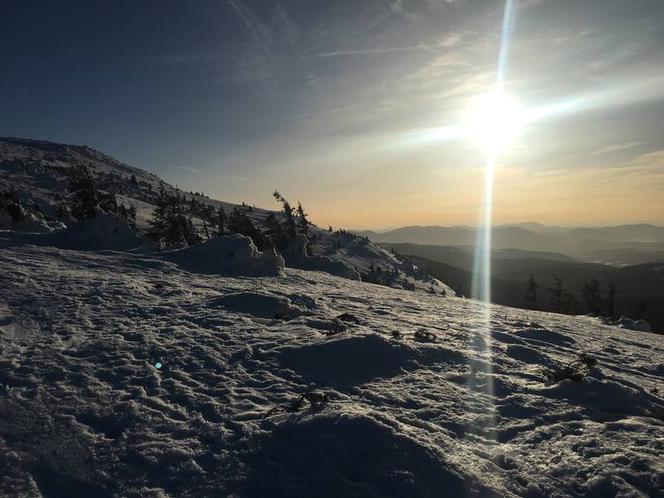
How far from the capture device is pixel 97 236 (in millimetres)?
28172

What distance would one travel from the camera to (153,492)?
5.44m

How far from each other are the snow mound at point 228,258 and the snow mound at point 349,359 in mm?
14546

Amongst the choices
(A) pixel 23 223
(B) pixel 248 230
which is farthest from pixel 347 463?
(B) pixel 248 230

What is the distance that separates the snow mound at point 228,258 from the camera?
24938 millimetres

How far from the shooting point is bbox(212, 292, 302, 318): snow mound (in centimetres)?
1523

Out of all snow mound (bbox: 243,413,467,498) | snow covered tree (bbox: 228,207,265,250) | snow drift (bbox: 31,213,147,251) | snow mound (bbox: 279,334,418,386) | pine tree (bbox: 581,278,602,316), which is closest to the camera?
snow mound (bbox: 243,413,467,498)

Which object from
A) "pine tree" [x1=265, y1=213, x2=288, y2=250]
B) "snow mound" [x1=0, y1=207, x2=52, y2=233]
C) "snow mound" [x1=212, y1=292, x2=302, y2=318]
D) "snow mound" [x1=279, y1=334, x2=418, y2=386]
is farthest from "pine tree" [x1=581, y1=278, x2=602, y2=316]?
"snow mound" [x1=0, y1=207, x2=52, y2=233]

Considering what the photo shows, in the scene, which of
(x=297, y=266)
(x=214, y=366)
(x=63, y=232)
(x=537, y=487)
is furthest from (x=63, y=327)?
(x=297, y=266)

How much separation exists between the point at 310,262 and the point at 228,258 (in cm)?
1705

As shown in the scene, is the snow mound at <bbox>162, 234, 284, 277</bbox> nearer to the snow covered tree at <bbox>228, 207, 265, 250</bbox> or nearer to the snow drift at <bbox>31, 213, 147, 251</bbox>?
the snow drift at <bbox>31, 213, 147, 251</bbox>

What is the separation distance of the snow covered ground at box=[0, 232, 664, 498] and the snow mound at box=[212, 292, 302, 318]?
14cm

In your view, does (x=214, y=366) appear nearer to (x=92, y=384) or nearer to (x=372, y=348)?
(x=92, y=384)

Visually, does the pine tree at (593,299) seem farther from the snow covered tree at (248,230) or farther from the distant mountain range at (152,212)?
the snow covered tree at (248,230)

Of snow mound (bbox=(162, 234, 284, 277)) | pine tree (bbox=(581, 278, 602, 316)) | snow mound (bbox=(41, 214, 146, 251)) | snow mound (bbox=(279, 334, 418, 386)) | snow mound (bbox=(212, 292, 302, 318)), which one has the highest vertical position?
snow mound (bbox=(41, 214, 146, 251))
